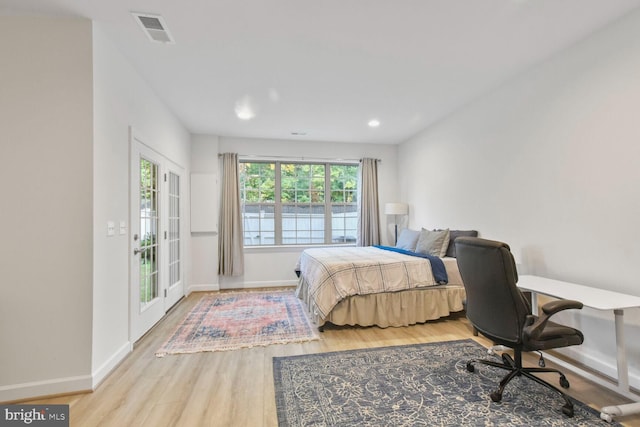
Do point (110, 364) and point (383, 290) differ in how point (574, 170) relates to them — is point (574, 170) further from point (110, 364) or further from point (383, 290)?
point (110, 364)

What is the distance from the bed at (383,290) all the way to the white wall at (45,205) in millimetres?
2039

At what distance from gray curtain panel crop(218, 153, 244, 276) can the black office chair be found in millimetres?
3895

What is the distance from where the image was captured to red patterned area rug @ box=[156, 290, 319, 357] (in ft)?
9.47

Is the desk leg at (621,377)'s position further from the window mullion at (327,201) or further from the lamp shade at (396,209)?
the window mullion at (327,201)

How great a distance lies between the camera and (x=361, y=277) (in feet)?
10.8

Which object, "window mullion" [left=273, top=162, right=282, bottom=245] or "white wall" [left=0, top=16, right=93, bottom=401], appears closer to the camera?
"white wall" [left=0, top=16, right=93, bottom=401]

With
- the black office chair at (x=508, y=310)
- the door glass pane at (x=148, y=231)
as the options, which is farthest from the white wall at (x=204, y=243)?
the black office chair at (x=508, y=310)

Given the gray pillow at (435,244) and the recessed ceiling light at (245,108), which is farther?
the gray pillow at (435,244)

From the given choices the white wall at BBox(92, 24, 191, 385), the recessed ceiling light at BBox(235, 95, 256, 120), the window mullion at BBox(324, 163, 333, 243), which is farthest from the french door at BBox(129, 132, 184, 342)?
the window mullion at BBox(324, 163, 333, 243)

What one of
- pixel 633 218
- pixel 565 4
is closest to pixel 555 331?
pixel 633 218

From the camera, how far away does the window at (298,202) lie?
5.51m

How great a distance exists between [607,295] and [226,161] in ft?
16.2
